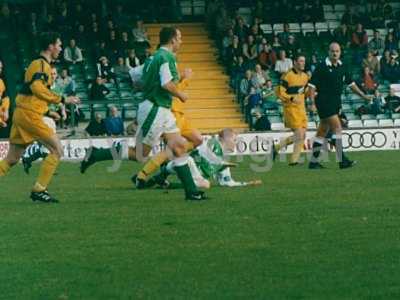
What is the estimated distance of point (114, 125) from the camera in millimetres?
35594

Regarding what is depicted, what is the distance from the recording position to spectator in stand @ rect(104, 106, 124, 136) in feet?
117

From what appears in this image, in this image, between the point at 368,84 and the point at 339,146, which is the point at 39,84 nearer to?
the point at 339,146

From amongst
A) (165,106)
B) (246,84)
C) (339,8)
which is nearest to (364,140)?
(246,84)

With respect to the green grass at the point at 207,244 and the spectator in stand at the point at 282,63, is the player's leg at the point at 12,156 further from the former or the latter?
the spectator in stand at the point at 282,63

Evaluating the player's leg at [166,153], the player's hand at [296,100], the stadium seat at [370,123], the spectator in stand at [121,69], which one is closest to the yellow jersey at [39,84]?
the player's leg at [166,153]

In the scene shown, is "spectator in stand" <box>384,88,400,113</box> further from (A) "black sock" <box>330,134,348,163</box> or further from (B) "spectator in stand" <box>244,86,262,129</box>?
(A) "black sock" <box>330,134,348,163</box>

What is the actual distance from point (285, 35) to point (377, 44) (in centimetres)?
300

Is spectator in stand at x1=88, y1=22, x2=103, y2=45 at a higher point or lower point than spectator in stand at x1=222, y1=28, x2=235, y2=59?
higher

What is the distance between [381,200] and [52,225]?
445 cm

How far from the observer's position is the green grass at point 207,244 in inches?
415

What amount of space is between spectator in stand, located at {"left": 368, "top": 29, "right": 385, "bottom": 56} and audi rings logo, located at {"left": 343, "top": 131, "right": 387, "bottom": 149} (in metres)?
7.23

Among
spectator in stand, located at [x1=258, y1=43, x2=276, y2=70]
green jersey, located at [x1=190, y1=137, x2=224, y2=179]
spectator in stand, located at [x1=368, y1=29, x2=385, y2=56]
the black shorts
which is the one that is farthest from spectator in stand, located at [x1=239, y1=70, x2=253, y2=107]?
green jersey, located at [x1=190, y1=137, x2=224, y2=179]

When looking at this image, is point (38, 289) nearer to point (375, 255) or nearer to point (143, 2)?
point (375, 255)

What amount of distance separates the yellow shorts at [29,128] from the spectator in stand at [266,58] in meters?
22.5
